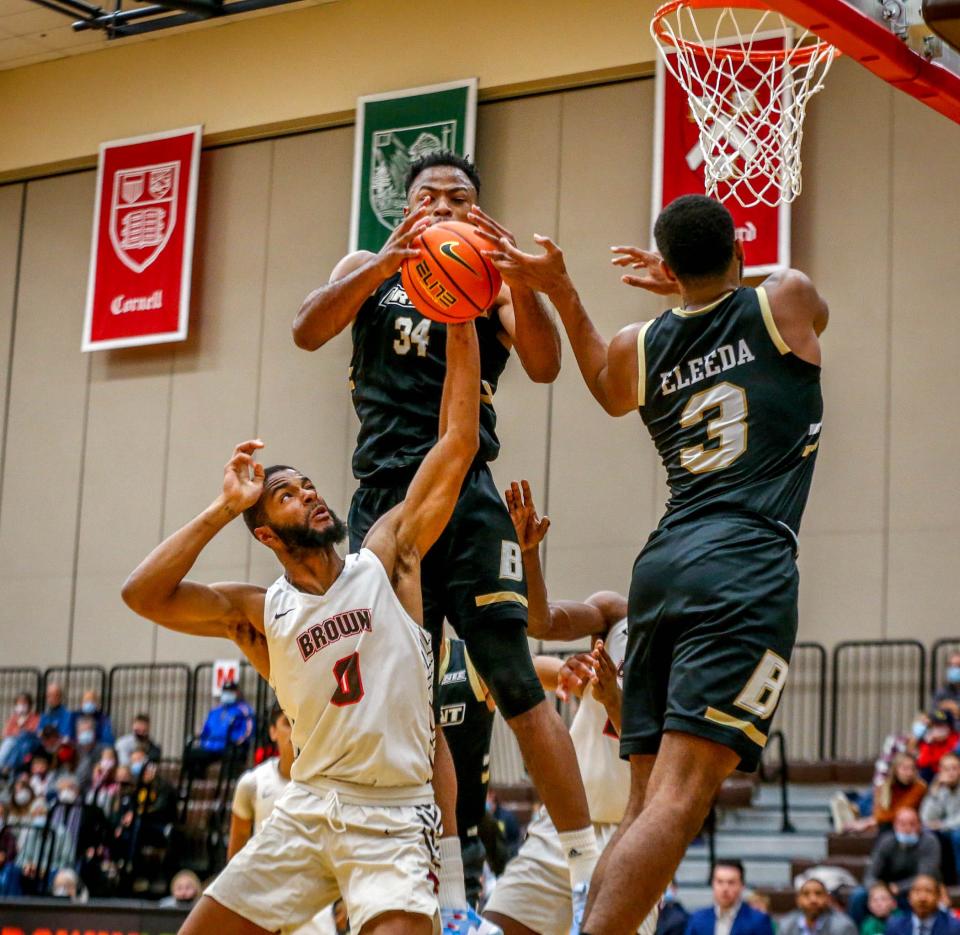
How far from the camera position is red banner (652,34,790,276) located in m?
16.5

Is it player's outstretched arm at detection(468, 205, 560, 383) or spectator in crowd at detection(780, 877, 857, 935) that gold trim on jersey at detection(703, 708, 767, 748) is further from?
spectator in crowd at detection(780, 877, 857, 935)

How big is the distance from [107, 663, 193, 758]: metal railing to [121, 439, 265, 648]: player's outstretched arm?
1422cm

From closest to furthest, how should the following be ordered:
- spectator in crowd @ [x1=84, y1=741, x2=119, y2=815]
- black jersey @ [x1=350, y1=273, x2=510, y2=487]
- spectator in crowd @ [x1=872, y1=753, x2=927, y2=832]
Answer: black jersey @ [x1=350, y1=273, x2=510, y2=487], spectator in crowd @ [x1=872, y1=753, x2=927, y2=832], spectator in crowd @ [x1=84, y1=741, x2=119, y2=815]

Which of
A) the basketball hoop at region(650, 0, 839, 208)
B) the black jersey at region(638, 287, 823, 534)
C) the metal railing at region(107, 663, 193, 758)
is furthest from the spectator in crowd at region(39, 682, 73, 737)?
the black jersey at region(638, 287, 823, 534)

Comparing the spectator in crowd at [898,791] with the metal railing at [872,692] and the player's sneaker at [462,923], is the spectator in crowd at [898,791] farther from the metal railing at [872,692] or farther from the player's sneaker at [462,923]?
the player's sneaker at [462,923]

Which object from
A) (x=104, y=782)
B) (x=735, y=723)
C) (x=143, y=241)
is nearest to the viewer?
(x=735, y=723)

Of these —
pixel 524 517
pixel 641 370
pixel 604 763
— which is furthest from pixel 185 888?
pixel 641 370

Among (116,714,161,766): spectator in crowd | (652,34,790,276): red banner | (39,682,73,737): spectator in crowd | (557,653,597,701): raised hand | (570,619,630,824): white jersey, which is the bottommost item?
(116,714,161,766): spectator in crowd

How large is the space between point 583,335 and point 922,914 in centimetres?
781

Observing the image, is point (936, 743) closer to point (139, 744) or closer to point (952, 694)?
point (952, 694)

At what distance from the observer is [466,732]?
283 inches

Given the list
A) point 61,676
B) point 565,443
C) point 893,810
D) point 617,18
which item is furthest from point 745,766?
point 61,676

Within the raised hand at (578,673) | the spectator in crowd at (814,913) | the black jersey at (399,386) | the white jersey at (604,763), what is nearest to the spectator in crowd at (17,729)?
the spectator in crowd at (814,913)

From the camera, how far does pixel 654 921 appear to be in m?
6.52
